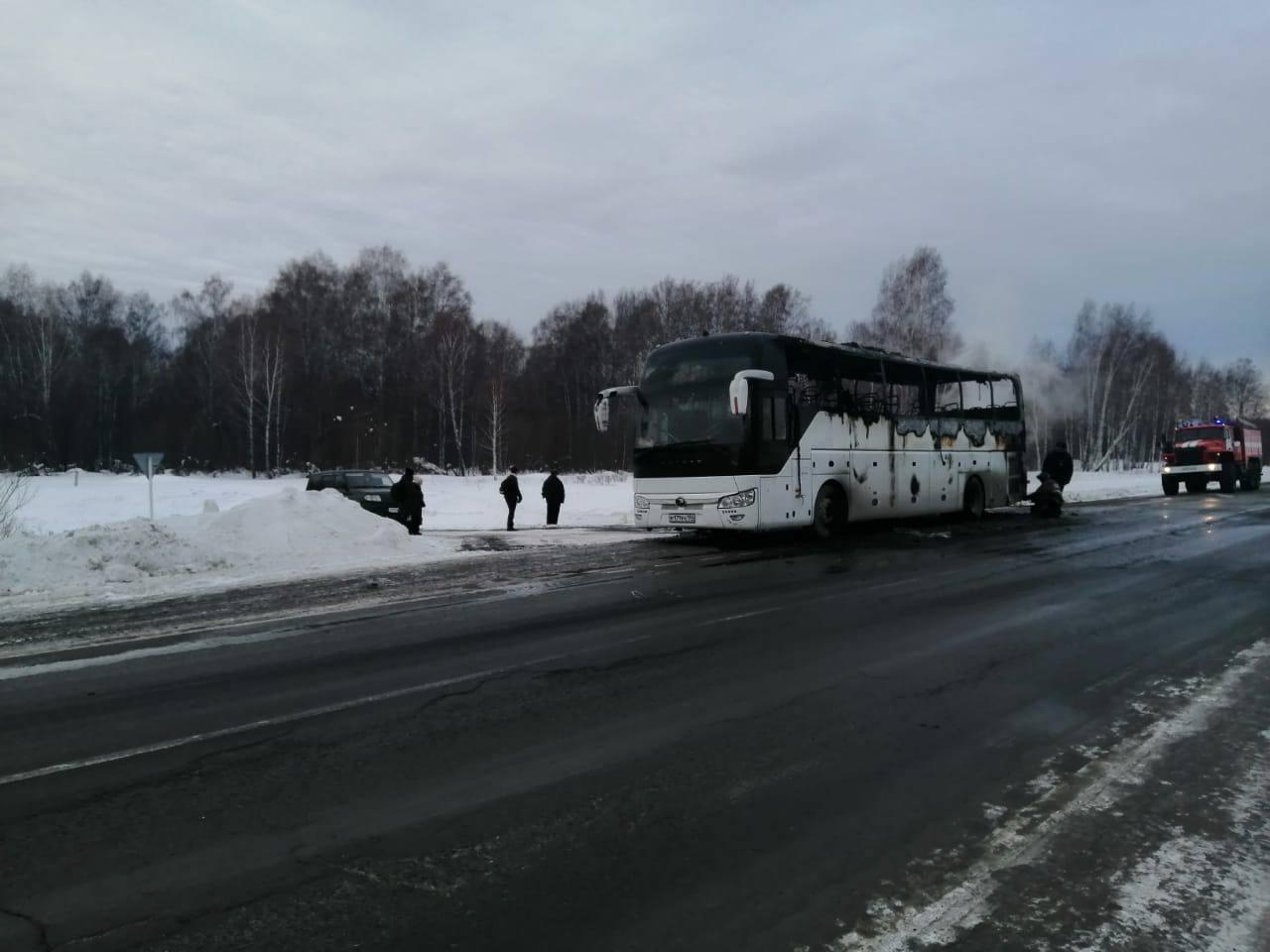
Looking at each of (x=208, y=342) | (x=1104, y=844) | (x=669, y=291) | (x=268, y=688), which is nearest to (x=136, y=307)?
(x=208, y=342)

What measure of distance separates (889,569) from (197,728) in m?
9.99

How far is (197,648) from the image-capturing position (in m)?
7.75

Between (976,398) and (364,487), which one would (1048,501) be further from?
(364,487)

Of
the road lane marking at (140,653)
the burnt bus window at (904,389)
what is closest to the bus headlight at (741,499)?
the burnt bus window at (904,389)

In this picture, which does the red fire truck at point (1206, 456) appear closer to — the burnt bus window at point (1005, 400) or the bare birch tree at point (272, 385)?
the burnt bus window at point (1005, 400)

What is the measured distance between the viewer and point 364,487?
2281 cm

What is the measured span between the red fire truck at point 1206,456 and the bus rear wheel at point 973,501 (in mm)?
17419

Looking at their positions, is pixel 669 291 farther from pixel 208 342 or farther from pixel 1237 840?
pixel 1237 840

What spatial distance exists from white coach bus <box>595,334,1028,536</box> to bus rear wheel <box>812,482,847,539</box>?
3 cm

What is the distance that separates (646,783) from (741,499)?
11.4 m

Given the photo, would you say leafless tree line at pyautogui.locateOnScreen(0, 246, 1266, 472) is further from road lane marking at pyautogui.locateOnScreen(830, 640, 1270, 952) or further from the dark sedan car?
road lane marking at pyautogui.locateOnScreen(830, 640, 1270, 952)

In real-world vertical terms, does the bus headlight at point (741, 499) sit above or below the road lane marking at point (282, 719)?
above

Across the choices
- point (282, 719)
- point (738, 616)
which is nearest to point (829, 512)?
point (738, 616)

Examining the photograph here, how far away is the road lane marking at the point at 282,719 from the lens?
4.64 metres
